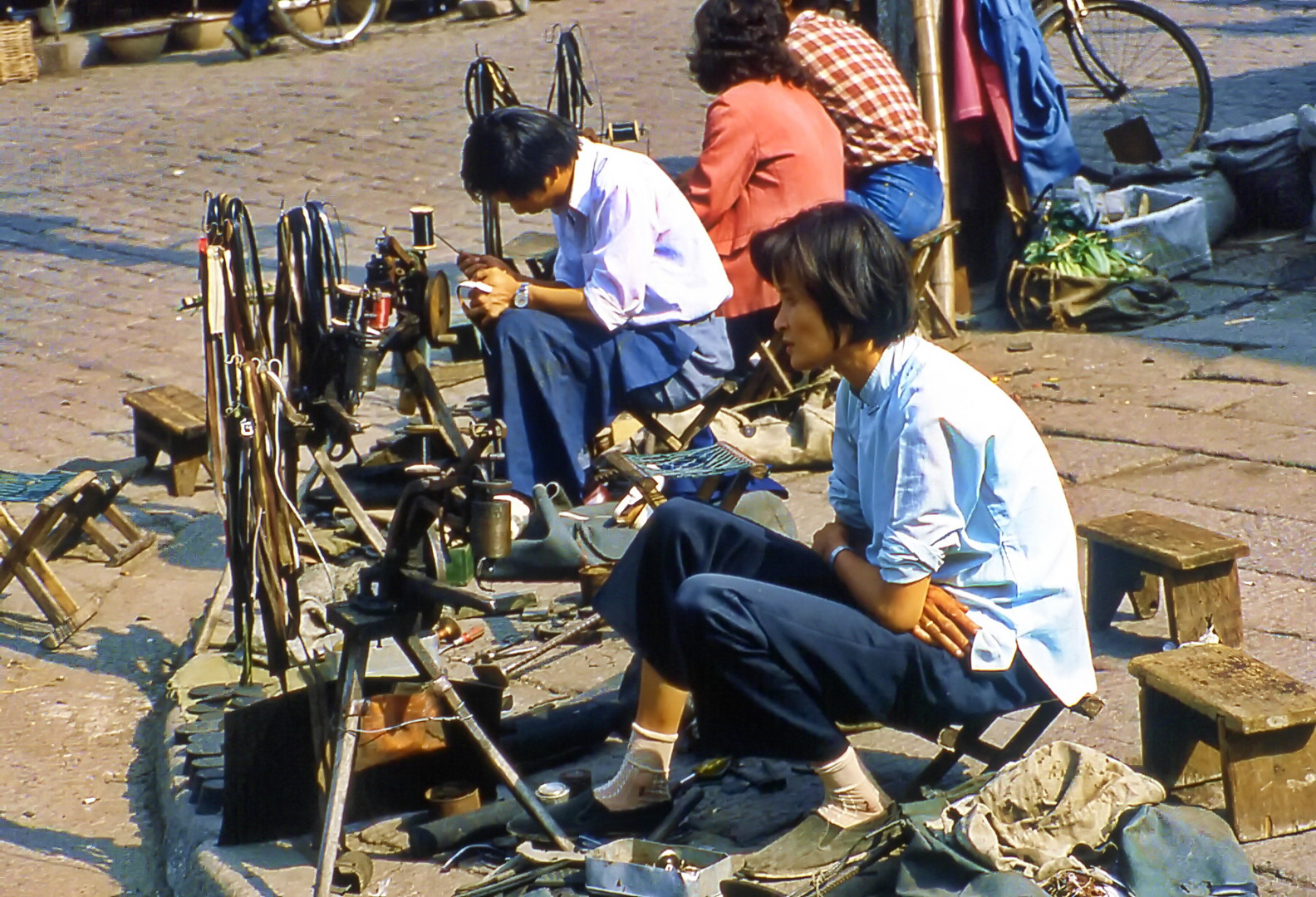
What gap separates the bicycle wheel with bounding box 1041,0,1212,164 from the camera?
27.2 ft

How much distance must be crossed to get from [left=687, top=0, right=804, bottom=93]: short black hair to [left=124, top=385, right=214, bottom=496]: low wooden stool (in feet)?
6.93

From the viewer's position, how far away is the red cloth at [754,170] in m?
5.21

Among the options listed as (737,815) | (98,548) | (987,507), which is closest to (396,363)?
(98,548)

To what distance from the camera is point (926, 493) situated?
278 centimetres

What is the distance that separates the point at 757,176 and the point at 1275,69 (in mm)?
6291

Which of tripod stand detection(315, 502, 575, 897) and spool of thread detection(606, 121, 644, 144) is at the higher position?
spool of thread detection(606, 121, 644, 144)

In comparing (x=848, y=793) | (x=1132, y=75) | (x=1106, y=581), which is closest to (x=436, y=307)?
(x=1106, y=581)

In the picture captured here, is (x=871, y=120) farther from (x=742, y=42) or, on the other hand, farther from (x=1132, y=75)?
(x=1132, y=75)

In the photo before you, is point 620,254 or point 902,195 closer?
point 620,254

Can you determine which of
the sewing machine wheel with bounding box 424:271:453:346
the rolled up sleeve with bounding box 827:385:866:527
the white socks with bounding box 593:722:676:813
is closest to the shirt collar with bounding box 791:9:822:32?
the sewing machine wheel with bounding box 424:271:453:346

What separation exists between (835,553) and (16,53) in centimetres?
1152

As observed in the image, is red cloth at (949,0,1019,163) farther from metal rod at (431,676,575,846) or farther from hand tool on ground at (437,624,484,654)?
metal rod at (431,676,575,846)

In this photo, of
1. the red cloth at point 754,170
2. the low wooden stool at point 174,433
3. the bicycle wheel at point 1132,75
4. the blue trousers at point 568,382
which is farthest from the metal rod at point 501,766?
the bicycle wheel at point 1132,75

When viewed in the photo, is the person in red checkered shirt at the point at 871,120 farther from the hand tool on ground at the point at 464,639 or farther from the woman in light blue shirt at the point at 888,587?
the woman in light blue shirt at the point at 888,587
